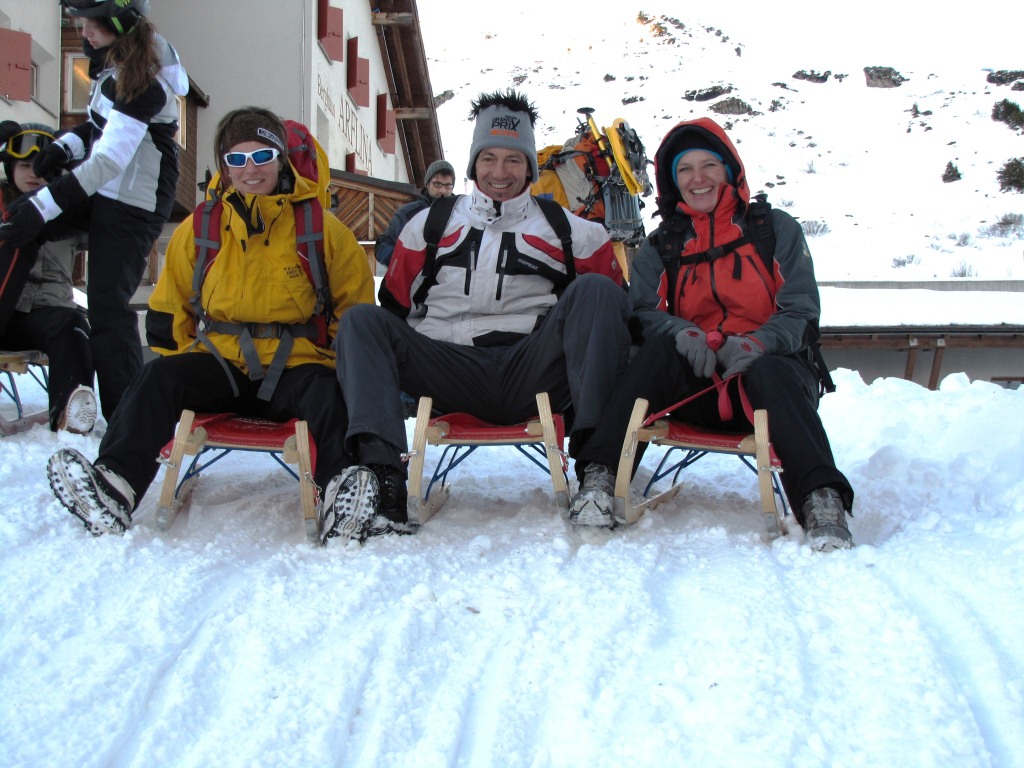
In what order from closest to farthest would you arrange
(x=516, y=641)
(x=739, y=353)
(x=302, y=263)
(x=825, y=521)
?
(x=516, y=641) < (x=825, y=521) < (x=739, y=353) < (x=302, y=263)

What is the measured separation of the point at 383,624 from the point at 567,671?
0.51 m


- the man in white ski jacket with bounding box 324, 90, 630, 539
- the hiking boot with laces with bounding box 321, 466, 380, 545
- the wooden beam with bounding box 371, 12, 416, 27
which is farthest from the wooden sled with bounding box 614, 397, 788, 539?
the wooden beam with bounding box 371, 12, 416, 27

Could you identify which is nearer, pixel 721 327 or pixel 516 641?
pixel 516 641

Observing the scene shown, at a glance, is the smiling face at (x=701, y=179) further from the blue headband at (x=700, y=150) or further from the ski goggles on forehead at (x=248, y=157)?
the ski goggles on forehead at (x=248, y=157)

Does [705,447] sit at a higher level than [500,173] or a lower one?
lower

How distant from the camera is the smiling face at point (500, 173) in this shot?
336cm

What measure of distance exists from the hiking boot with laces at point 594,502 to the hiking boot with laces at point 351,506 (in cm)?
65

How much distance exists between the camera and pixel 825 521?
8.87 ft

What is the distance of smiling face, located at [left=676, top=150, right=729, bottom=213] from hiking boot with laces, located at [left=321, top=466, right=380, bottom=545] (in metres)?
1.64

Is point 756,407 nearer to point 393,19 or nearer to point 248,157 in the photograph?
point 248,157

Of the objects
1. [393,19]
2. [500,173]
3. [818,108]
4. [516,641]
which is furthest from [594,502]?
[818,108]

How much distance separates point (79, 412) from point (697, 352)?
2.98m

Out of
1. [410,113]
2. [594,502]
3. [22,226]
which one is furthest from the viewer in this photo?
[410,113]

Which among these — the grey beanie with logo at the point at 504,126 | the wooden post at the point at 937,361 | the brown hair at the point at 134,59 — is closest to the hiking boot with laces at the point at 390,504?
the grey beanie with logo at the point at 504,126
